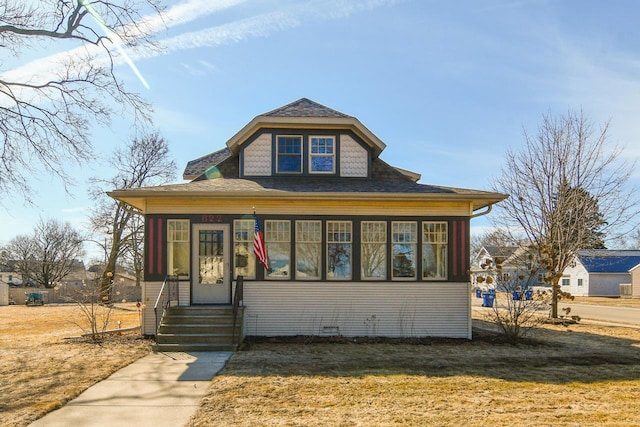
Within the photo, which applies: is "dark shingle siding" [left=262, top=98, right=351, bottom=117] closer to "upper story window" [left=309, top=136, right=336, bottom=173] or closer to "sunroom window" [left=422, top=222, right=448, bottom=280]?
"upper story window" [left=309, top=136, right=336, bottom=173]

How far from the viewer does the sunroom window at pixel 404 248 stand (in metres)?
12.7

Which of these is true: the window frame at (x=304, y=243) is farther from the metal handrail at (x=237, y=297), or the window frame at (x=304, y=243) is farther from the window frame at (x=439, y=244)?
the window frame at (x=439, y=244)

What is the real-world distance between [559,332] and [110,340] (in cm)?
1250

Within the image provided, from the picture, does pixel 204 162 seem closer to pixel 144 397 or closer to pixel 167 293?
pixel 167 293

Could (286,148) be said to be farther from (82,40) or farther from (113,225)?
(113,225)

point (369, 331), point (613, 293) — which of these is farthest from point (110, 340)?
point (613, 293)

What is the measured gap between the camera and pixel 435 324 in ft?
41.2

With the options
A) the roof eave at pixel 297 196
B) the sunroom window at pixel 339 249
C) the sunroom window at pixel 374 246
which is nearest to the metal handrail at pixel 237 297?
the roof eave at pixel 297 196

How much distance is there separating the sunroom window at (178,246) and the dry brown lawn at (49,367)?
75.6 inches

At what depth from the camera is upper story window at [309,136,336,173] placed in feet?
45.1

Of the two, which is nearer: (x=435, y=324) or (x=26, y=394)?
(x=26, y=394)

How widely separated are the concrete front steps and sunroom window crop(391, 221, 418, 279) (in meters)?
4.20

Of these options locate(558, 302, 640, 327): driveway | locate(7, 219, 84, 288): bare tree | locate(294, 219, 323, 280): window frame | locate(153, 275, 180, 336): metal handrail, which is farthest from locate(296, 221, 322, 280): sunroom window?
locate(7, 219, 84, 288): bare tree

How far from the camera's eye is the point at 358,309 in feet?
40.8
